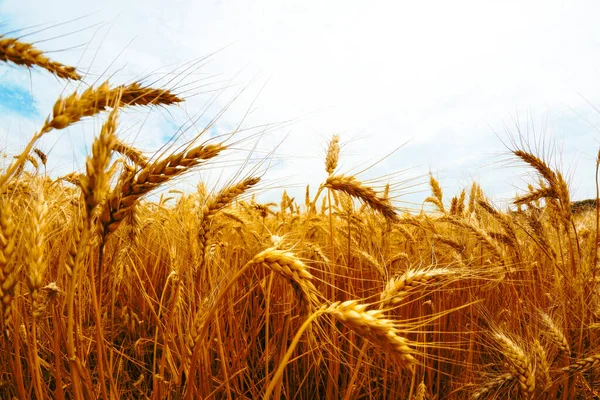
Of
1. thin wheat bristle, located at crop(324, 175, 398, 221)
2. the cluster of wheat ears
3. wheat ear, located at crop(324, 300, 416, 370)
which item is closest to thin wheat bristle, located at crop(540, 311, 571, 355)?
the cluster of wheat ears

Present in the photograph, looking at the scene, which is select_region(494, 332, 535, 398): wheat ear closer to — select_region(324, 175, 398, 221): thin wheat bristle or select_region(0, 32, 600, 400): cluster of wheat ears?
select_region(0, 32, 600, 400): cluster of wheat ears

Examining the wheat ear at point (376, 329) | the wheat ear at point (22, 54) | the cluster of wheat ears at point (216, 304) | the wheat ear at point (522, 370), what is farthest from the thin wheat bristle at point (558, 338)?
the wheat ear at point (22, 54)

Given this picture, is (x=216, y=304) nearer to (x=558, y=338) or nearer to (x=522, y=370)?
(x=522, y=370)

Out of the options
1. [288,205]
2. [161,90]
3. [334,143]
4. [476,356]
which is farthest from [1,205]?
[288,205]

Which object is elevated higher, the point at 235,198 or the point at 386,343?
the point at 235,198

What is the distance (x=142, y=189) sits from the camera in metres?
0.99

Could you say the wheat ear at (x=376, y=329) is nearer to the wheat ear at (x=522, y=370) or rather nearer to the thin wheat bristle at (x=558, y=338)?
the wheat ear at (x=522, y=370)

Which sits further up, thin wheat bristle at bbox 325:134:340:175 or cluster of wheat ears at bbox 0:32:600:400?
thin wheat bristle at bbox 325:134:340:175

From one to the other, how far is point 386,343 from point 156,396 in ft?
2.87

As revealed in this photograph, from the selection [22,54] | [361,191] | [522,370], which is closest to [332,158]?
[361,191]

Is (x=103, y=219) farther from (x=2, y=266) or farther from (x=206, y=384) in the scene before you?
(x=206, y=384)

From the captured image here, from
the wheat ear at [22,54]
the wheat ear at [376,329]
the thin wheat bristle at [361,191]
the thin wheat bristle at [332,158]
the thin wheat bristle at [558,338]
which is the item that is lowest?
the thin wheat bristle at [558,338]

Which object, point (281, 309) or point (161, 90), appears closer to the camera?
point (161, 90)

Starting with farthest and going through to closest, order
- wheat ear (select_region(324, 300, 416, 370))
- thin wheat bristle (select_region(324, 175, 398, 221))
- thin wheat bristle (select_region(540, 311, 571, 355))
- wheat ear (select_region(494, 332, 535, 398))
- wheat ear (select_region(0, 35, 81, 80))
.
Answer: thin wheat bristle (select_region(324, 175, 398, 221))
thin wheat bristle (select_region(540, 311, 571, 355))
wheat ear (select_region(494, 332, 535, 398))
wheat ear (select_region(0, 35, 81, 80))
wheat ear (select_region(324, 300, 416, 370))
